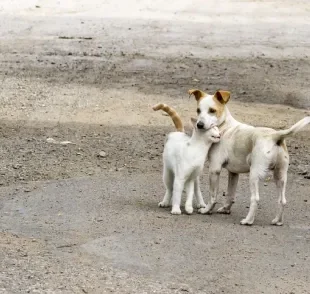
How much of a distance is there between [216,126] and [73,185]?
5.98 ft

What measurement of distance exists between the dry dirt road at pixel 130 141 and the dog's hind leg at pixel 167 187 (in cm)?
15

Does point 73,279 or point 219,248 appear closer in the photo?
point 73,279

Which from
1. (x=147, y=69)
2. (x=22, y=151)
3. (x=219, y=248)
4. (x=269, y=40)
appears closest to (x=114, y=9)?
(x=269, y=40)

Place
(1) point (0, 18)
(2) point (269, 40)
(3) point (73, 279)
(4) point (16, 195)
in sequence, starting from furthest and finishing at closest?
(1) point (0, 18)
(2) point (269, 40)
(4) point (16, 195)
(3) point (73, 279)

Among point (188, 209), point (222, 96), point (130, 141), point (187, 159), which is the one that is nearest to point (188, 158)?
point (187, 159)

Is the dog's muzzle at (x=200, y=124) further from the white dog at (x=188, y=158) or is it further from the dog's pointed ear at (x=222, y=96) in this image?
the dog's pointed ear at (x=222, y=96)

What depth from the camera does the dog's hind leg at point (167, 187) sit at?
28.5 ft

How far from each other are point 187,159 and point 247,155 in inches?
20.9

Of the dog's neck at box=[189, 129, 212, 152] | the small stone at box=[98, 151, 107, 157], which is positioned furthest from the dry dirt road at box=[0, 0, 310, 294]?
the dog's neck at box=[189, 129, 212, 152]

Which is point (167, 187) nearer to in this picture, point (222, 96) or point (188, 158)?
point (188, 158)

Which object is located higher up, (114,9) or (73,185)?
(114,9)

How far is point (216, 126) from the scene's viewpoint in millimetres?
8492

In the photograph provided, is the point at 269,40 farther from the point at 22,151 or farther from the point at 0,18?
the point at 22,151

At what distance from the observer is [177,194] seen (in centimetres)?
845
